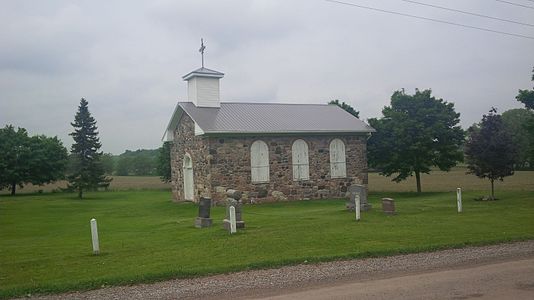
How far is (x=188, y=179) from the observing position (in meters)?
30.0

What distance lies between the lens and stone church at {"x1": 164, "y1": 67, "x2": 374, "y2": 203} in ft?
87.9

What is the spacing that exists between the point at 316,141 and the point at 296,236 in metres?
15.8

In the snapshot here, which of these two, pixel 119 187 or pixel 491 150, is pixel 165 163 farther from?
pixel 491 150

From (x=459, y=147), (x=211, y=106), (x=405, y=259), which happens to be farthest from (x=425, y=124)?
Answer: (x=405, y=259)

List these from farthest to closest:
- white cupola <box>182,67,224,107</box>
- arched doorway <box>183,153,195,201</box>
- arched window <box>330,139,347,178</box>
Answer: white cupola <box>182,67,224,107</box> → arched window <box>330,139,347,178</box> → arched doorway <box>183,153,195,201</box>

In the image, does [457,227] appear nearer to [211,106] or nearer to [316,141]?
[316,141]

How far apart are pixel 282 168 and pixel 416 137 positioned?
926 centimetres

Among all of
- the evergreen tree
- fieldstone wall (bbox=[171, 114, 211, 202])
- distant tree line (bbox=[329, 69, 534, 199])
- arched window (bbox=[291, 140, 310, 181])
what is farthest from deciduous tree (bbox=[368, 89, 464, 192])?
fieldstone wall (bbox=[171, 114, 211, 202])

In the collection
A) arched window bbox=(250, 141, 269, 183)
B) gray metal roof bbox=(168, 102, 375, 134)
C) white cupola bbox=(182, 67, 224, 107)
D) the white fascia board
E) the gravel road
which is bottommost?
the gravel road

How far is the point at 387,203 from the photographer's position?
1895 centimetres

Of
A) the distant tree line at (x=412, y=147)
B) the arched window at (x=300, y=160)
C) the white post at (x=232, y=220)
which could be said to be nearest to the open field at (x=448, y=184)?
the distant tree line at (x=412, y=147)

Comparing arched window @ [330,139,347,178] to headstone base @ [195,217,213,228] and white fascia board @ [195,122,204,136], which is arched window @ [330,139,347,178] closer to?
white fascia board @ [195,122,204,136]

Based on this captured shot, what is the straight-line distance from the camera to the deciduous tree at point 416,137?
31359mm

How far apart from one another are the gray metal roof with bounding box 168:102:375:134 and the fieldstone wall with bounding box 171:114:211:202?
916 millimetres
